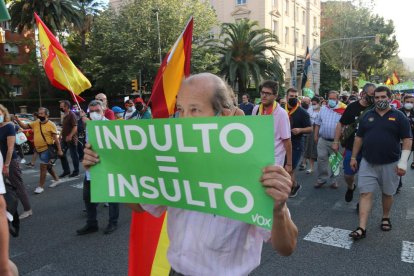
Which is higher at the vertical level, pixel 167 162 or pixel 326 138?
pixel 167 162

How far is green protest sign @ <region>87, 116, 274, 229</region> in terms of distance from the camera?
132cm

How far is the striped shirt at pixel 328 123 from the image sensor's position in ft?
23.5

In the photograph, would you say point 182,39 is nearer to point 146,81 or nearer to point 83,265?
point 83,265

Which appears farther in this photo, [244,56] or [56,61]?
[244,56]

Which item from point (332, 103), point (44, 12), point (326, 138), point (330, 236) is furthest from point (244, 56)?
point (330, 236)

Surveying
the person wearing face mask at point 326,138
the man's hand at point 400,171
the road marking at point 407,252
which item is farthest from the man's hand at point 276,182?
the person wearing face mask at point 326,138

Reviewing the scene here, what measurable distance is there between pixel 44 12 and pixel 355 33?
30266mm

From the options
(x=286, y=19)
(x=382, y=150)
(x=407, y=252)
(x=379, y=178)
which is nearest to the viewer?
(x=407, y=252)

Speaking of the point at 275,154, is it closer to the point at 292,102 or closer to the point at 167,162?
the point at 292,102

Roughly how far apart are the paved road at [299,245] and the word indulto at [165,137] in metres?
2.51

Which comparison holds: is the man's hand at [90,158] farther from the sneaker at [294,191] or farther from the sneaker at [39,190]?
the sneaker at [39,190]

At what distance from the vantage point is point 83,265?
3.97 metres

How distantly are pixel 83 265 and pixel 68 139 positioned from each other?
15.6ft

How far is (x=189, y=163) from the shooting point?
1.49m
